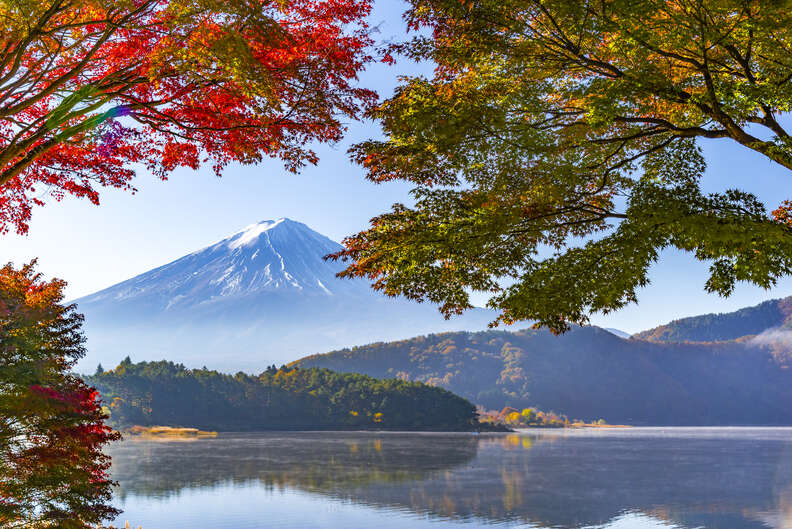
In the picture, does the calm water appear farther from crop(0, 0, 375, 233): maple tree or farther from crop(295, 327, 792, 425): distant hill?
crop(295, 327, 792, 425): distant hill

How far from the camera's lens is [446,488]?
3594cm

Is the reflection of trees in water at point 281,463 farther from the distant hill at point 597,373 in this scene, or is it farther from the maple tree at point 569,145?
the distant hill at point 597,373

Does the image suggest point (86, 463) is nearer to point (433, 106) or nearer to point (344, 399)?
point (433, 106)

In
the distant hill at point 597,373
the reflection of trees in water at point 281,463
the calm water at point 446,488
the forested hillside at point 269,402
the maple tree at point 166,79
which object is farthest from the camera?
the distant hill at point 597,373

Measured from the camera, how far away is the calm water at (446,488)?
1107 inches

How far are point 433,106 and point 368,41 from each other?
3.94ft

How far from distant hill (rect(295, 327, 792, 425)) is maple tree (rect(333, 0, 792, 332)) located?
131 m

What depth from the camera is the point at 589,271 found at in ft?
25.4

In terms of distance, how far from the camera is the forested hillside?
83.8 meters

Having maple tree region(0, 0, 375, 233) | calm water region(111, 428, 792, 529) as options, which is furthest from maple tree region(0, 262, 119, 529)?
calm water region(111, 428, 792, 529)

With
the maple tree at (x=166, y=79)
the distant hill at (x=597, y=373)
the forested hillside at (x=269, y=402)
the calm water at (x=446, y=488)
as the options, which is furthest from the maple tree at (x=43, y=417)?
the distant hill at (x=597, y=373)

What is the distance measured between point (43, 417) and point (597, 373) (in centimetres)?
14768

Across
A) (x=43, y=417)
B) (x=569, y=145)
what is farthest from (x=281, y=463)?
(x=569, y=145)

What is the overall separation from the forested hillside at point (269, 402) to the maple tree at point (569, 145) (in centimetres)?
7718
